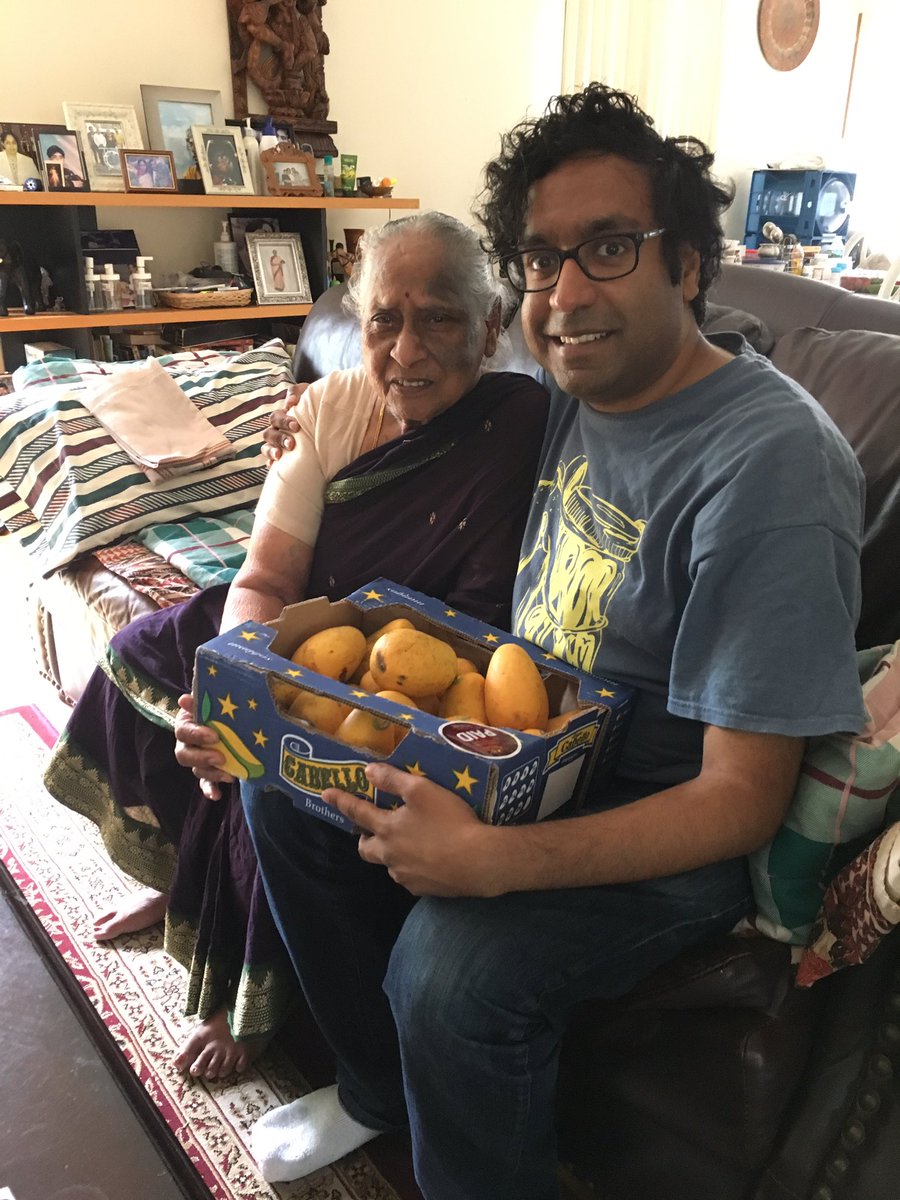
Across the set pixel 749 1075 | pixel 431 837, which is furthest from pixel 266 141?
pixel 749 1075

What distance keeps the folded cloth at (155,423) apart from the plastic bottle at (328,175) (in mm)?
1707

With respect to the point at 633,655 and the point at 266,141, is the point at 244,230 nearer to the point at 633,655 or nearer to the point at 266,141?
the point at 266,141

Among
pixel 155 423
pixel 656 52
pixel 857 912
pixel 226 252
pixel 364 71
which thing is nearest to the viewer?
pixel 857 912

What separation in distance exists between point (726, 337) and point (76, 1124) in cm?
135

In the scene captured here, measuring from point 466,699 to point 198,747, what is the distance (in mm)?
326

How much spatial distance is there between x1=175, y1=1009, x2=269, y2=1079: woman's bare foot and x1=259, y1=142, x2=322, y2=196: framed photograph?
9.91 feet

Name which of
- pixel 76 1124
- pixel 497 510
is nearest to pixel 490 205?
pixel 497 510

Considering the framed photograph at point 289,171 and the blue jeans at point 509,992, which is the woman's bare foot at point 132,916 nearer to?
the blue jeans at point 509,992

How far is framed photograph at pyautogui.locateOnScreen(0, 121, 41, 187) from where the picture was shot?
2.91 metres

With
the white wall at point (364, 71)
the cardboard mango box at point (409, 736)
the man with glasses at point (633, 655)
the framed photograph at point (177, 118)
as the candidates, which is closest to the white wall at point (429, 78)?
the white wall at point (364, 71)

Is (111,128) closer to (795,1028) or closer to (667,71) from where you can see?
(667,71)

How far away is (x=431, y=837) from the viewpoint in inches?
33.2

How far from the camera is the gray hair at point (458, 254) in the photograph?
4.25 feet

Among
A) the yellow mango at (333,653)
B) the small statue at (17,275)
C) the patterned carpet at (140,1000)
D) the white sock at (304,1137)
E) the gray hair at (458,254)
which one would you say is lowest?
the patterned carpet at (140,1000)
